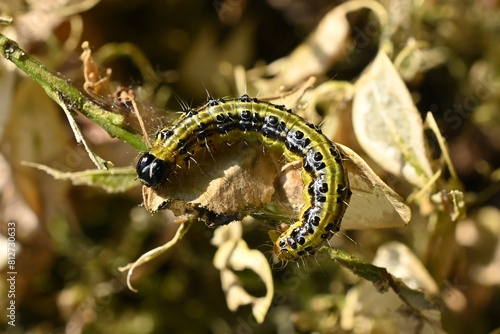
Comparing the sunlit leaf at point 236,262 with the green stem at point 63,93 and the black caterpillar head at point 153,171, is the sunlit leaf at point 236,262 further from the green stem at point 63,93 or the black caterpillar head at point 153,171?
the green stem at point 63,93

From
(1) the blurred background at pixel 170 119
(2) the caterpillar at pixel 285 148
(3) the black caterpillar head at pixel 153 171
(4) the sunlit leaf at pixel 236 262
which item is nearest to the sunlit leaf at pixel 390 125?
(1) the blurred background at pixel 170 119

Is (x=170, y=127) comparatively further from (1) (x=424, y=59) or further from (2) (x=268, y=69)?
(1) (x=424, y=59)

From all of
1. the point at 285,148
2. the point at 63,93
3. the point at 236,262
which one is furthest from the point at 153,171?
the point at 236,262

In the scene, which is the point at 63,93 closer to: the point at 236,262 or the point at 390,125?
the point at 236,262

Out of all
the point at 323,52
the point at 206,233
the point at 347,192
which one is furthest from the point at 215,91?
the point at 347,192

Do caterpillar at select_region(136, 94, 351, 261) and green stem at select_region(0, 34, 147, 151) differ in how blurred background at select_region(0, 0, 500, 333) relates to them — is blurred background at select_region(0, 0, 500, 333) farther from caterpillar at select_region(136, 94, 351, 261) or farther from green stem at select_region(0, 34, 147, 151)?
green stem at select_region(0, 34, 147, 151)
